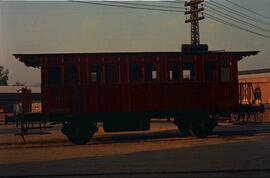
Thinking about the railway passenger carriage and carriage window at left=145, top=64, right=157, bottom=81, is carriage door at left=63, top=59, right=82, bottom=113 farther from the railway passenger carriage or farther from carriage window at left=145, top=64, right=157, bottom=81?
carriage window at left=145, top=64, right=157, bottom=81


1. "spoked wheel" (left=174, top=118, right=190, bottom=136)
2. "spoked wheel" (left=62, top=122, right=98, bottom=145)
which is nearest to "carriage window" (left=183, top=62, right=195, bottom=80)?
"spoked wheel" (left=174, top=118, right=190, bottom=136)

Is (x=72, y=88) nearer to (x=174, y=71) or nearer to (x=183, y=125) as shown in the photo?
(x=174, y=71)

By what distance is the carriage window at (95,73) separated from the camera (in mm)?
19781

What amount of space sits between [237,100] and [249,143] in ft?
13.0

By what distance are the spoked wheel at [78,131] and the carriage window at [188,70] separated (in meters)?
4.21

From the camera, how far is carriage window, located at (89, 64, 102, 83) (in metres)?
19.8

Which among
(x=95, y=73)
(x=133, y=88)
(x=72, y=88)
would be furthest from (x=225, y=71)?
(x=72, y=88)

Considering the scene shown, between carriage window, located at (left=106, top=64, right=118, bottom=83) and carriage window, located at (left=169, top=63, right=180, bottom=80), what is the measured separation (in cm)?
217

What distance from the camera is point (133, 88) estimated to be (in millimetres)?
20031

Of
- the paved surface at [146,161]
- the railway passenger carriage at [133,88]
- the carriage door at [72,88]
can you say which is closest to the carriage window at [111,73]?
the railway passenger carriage at [133,88]

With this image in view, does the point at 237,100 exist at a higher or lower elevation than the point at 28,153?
higher

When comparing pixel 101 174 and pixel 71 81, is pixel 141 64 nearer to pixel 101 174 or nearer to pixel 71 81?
pixel 71 81

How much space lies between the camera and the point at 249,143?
17.7 meters

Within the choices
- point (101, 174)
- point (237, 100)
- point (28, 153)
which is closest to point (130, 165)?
point (101, 174)
